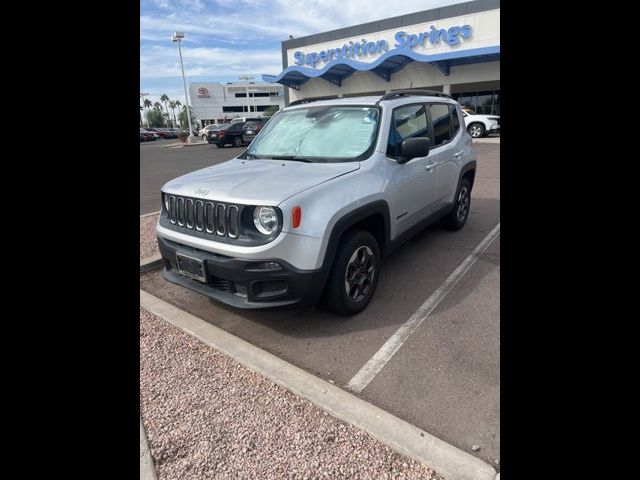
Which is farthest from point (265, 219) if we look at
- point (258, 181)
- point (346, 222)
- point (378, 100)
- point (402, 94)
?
point (402, 94)

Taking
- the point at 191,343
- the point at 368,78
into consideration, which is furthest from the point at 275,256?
the point at 368,78

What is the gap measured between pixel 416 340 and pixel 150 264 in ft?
10.5

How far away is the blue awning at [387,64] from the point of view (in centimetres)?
2382

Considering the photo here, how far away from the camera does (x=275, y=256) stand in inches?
110

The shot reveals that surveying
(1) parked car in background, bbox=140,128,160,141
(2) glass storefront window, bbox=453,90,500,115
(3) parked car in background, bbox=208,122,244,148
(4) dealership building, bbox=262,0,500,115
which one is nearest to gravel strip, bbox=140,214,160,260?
(3) parked car in background, bbox=208,122,244,148

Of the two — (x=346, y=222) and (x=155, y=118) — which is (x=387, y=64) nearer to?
(x=346, y=222)

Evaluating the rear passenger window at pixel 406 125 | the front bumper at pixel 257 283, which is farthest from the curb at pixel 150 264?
the rear passenger window at pixel 406 125

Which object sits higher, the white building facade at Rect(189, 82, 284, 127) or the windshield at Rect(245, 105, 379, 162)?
the white building facade at Rect(189, 82, 284, 127)

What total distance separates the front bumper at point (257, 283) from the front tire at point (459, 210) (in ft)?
10.5

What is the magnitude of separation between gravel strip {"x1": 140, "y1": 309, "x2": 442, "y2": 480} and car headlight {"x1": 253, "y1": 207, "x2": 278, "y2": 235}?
964 millimetres

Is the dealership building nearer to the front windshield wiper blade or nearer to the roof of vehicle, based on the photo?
the roof of vehicle

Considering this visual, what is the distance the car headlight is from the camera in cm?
282
